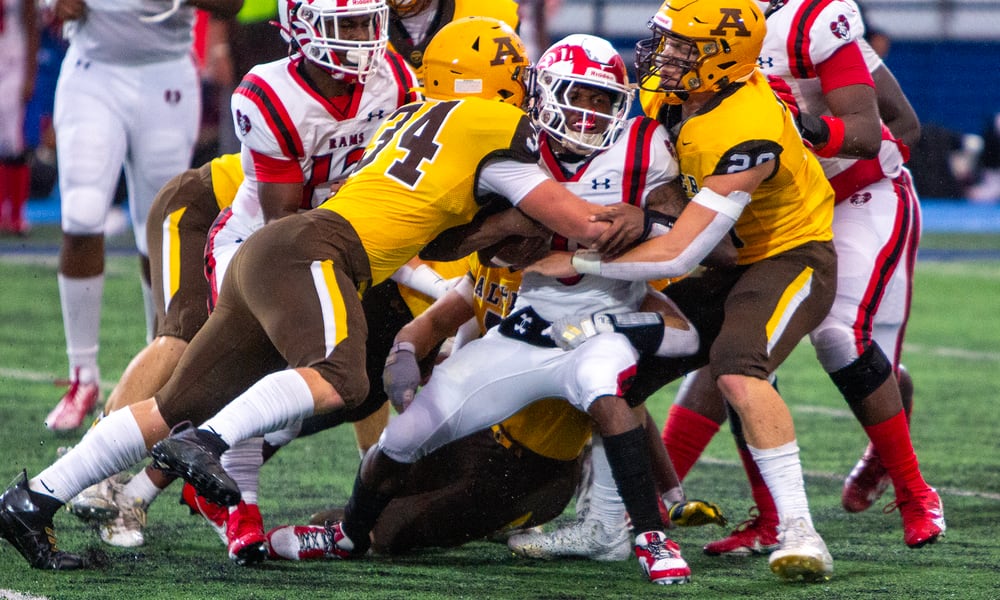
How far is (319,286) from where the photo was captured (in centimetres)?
351

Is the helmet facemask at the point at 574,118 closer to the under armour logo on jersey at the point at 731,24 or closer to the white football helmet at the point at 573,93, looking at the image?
the white football helmet at the point at 573,93

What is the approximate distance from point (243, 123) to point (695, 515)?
64.0 inches

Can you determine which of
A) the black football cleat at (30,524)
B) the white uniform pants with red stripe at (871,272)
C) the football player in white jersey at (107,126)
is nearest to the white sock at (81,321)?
the football player in white jersey at (107,126)

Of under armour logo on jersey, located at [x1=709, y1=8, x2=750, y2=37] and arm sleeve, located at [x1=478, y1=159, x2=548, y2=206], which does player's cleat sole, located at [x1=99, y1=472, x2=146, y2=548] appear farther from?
under armour logo on jersey, located at [x1=709, y1=8, x2=750, y2=37]

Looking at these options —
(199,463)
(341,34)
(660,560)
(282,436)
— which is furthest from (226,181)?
(660,560)

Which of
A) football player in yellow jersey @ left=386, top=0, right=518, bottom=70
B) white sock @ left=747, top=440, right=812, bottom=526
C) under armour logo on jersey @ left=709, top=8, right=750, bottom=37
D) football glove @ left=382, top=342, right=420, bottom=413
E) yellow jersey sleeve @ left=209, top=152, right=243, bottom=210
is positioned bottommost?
white sock @ left=747, top=440, right=812, bottom=526

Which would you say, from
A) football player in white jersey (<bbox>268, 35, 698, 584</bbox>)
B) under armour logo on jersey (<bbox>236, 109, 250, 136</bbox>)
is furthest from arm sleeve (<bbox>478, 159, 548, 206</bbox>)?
under armour logo on jersey (<bbox>236, 109, 250, 136</bbox>)

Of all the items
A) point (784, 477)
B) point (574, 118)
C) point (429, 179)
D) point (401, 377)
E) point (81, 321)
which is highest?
point (574, 118)

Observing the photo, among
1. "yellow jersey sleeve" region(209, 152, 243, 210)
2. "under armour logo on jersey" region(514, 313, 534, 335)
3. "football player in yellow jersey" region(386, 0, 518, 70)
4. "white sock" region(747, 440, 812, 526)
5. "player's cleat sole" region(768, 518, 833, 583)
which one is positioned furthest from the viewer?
Result: "football player in yellow jersey" region(386, 0, 518, 70)

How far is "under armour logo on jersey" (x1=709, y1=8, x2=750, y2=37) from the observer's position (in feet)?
12.7

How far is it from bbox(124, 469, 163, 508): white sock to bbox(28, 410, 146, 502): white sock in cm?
49

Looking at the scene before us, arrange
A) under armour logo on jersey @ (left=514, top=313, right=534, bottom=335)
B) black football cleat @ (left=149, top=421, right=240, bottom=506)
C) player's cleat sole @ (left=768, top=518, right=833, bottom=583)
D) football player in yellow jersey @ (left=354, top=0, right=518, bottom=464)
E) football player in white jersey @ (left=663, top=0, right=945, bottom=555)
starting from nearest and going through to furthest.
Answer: black football cleat @ (left=149, top=421, right=240, bottom=506) < player's cleat sole @ (left=768, top=518, right=833, bottom=583) < under armour logo on jersey @ (left=514, top=313, right=534, bottom=335) < football player in white jersey @ (left=663, top=0, right=945, bottom=555) < football player in yellow jersey @ (left=354, top=0, right=518, bottom=464)

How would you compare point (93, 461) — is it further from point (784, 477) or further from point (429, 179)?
point (784, 477)

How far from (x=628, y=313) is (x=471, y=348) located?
1.37ft
